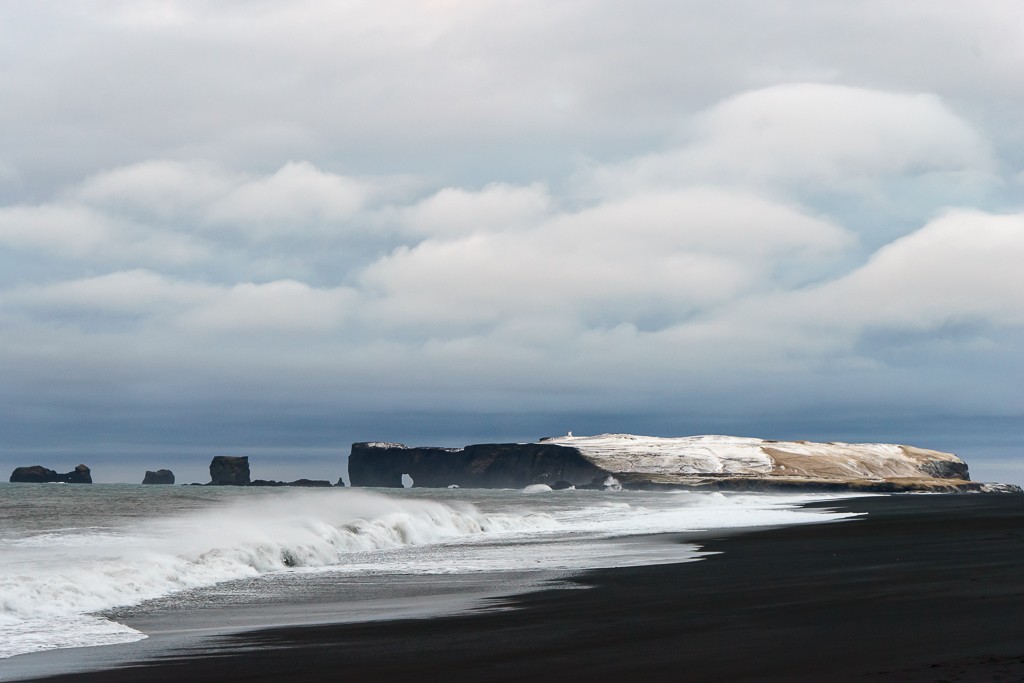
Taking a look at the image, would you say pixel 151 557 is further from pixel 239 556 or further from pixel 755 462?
pixel 755 462

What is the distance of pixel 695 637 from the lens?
539 inches

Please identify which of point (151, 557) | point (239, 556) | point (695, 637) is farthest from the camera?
point (239, 556)

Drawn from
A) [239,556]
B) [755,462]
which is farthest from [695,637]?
[755,462]

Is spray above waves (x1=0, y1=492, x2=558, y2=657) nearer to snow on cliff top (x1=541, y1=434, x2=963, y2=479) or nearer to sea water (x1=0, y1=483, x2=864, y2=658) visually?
sea water (x1=0, y1=483, x2=864, y2=658)

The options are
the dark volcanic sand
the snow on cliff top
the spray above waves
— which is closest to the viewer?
the dark volcanic sand

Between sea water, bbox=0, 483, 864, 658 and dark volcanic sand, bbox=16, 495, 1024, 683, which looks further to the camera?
sea water, bbox=0, 483, 864, 658

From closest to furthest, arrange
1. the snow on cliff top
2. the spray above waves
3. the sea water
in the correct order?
1. the spray above waves
2. the sea water
3. the snow on cliff top

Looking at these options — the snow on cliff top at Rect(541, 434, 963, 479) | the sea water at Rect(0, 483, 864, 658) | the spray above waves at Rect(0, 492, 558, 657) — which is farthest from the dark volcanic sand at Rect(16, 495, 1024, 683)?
the snow on cliff top at Rect(541, 434, 963, 479)

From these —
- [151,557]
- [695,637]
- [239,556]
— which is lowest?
[695,637]

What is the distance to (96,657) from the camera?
44.9ft

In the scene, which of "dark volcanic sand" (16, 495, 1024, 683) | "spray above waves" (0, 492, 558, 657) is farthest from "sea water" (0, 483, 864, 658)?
"dark volcanic sand" (16, 495, 1024, 683)

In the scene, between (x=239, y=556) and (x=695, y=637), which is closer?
(x=695, y=637)

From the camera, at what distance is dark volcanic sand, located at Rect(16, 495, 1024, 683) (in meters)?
11.1

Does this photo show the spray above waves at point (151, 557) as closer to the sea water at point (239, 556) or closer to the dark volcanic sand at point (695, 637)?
the sea water at point (239, 556)
